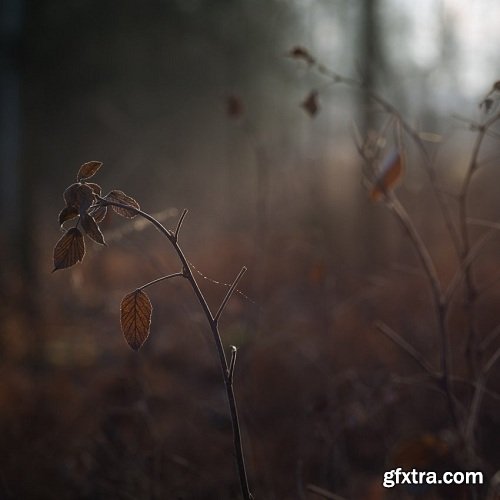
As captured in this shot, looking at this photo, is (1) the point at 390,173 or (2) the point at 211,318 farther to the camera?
(1) the point at 390,173

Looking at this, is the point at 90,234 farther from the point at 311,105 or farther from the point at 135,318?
the point at 311,105

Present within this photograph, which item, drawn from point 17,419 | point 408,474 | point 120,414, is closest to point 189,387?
point 17,419

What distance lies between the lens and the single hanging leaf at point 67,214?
94 cm

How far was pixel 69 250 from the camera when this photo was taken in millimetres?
933

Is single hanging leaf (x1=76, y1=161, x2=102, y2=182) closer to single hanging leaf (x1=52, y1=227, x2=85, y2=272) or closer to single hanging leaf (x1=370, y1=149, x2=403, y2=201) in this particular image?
single hanging leaf (x1=52, y1=227, x2=85, y2=272)

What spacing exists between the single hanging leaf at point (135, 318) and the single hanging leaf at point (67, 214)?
16cm

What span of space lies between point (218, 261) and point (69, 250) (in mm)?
7602

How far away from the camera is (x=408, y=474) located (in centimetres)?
125

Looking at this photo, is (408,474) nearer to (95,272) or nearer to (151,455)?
(151,455)

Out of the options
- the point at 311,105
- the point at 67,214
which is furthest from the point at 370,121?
the point at 67,214

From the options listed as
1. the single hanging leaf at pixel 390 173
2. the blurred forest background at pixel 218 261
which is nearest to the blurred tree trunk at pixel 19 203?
the blurred forest background at pixel 218 261

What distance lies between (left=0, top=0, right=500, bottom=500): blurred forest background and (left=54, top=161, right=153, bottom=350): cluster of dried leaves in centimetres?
38

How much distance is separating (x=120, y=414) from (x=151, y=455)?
455 mm

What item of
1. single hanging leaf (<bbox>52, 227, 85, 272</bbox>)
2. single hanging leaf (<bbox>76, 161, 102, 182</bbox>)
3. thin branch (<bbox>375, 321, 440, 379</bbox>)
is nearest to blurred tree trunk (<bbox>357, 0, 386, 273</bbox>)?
thin branch (<bbox>375, 321, 440, 379</bbox>)
